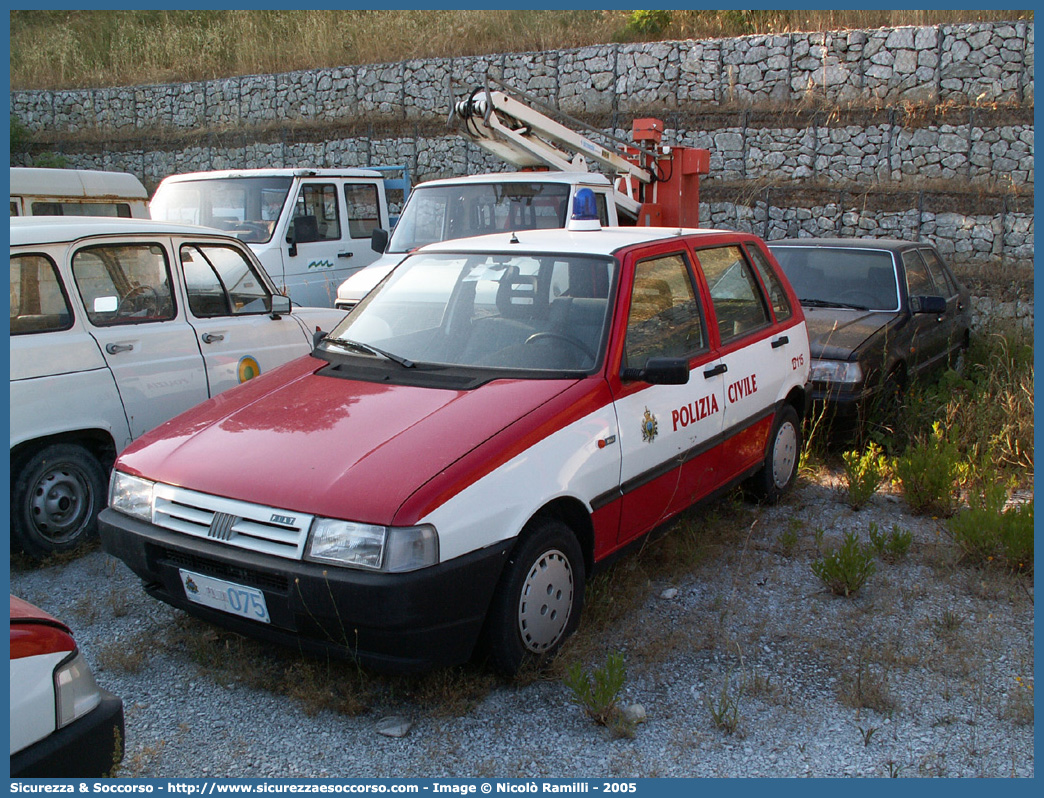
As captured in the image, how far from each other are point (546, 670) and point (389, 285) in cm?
235

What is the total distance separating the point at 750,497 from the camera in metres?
5.78

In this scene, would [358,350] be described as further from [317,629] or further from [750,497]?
[750,497]

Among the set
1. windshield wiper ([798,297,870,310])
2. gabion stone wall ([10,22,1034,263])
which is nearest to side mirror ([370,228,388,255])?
windshield wiper ([798,297,870,310])

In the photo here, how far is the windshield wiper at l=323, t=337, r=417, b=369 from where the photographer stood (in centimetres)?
426

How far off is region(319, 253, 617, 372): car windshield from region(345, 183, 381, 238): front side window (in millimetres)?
5868

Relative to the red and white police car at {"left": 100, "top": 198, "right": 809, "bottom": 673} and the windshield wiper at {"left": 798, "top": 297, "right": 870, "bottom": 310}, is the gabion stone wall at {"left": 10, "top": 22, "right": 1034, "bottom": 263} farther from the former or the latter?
the red and white police car at {"left": 100, "top": 198, "right": 809, "bottom": 673}

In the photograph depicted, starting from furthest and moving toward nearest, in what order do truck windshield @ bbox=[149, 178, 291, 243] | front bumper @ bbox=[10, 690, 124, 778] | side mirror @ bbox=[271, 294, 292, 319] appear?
truck windshield @ bbox=[149, 178, 291, 243] → side mirror @ bbox=[271, 294, 292, 319] → front bumper @ bbox=[10, 690, 124, 778]

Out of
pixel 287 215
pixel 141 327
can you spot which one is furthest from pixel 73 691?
pixel 287 215

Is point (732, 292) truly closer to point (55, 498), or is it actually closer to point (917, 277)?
point (917, 277)

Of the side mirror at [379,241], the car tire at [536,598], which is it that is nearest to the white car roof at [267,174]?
the side mirror at [379,241]

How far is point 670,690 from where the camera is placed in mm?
3637

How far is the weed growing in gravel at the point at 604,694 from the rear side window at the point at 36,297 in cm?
345

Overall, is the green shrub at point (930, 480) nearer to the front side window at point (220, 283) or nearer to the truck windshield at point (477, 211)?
the truck windshield at point (477, 211)

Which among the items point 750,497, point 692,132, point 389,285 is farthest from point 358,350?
point 692,132
